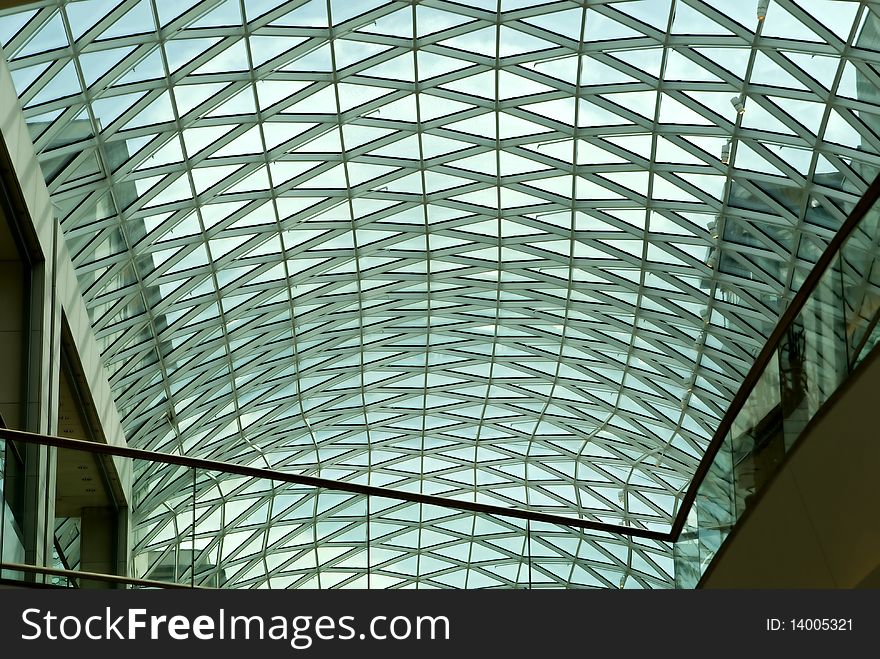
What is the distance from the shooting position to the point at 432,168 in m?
39.0

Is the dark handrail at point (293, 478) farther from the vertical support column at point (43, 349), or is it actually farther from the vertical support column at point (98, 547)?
the vertical support column at point (43, 349)

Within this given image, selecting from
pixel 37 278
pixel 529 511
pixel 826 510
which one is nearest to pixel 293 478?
pixel 529 511

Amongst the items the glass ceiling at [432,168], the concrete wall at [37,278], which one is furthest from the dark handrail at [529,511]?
the concrete wall at [37,278]

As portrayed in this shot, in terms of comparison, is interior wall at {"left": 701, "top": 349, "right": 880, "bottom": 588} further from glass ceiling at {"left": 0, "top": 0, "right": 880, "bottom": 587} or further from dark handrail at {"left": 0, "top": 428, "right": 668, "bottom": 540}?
glass ceiling at {"left": 0, "top": 0, "right": 880, "bottom": 587}

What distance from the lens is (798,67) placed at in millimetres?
31781

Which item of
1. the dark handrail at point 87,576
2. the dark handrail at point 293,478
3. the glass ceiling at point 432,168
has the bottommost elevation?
the dark handrail at point 87,576

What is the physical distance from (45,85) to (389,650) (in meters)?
25.0

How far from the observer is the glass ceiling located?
31.2 meters

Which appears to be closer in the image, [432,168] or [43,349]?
[43,349]

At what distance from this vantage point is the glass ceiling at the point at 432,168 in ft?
102

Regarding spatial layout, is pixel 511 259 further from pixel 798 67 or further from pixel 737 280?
pixel 798 67

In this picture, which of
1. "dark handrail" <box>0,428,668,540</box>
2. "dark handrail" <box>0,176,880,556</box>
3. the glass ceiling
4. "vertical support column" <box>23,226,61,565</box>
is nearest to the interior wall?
"dark handrail" <box>0,176,880,556</box>

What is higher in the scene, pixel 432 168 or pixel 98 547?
Result: pixel 432 168

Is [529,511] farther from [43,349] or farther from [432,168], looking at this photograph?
[432,168]
